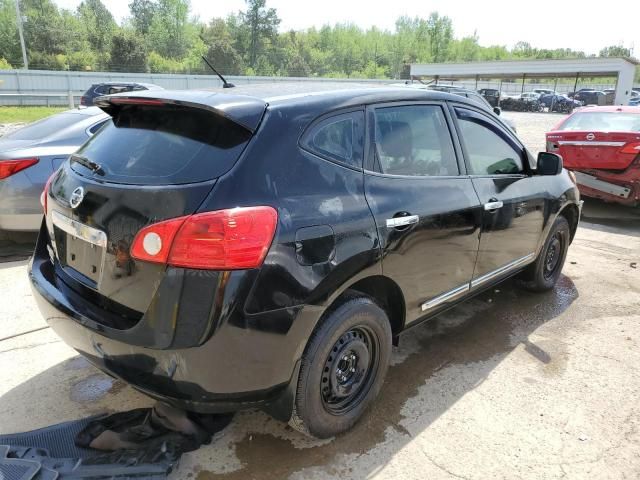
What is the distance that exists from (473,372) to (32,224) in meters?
4.33

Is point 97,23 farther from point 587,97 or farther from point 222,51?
point 587,97

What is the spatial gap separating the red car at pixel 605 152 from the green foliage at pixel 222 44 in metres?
57.9

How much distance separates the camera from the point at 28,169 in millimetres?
4883

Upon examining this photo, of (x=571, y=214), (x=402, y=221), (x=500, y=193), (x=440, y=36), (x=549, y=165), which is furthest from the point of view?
(x=440, y=36)

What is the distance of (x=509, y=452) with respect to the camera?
265 cm

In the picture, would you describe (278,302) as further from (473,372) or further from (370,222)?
(473,372)

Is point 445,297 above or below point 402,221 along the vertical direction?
below

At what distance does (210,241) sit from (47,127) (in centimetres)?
440

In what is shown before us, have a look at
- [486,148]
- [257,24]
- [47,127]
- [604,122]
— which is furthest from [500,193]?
[257,24]

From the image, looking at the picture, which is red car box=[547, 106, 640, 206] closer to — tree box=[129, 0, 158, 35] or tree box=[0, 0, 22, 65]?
tree box=[0, 0, 22, 65]

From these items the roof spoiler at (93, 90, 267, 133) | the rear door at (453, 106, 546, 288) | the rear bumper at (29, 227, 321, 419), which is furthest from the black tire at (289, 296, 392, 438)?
the rear door at (453, 106, 546, 288)

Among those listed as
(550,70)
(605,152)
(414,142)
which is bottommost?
(605,152)

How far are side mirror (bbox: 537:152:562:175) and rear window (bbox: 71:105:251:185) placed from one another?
2818 millimetres

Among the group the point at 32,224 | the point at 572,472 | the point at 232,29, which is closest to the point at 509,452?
the point at 572,472
